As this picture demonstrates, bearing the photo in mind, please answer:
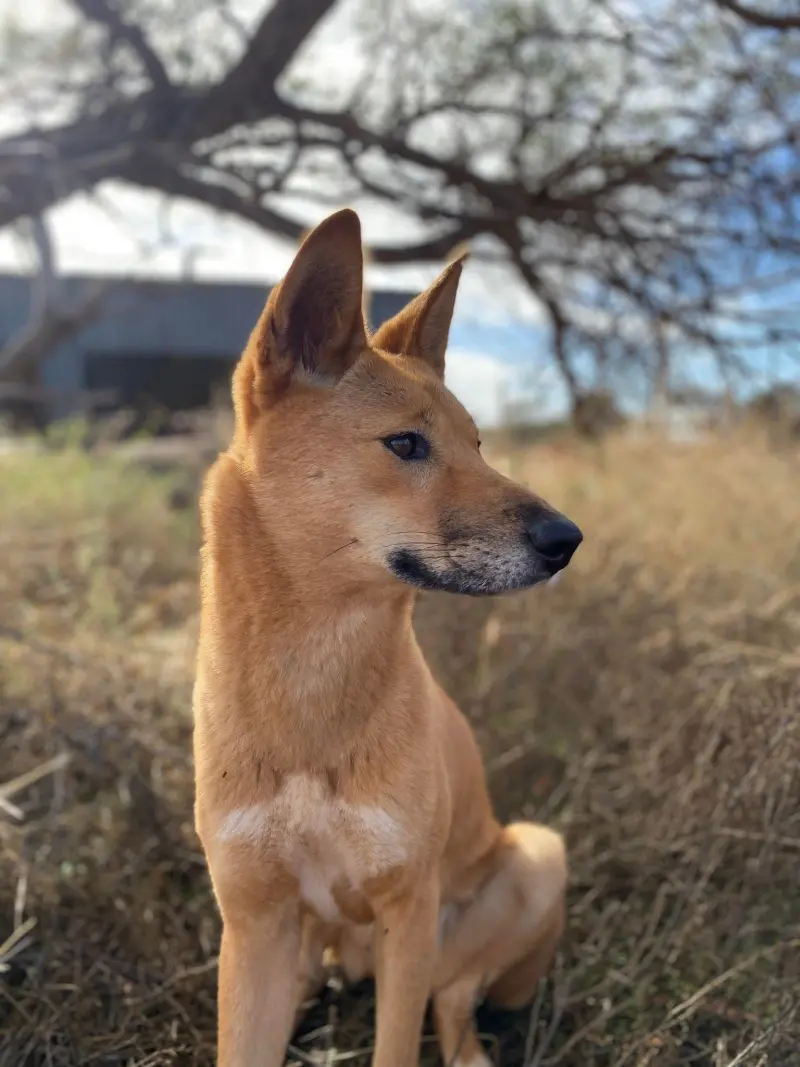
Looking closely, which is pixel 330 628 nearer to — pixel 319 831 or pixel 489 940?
pixel 319 831

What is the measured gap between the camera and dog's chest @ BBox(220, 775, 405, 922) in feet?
5.99

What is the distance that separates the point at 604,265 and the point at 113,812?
19.4 ft

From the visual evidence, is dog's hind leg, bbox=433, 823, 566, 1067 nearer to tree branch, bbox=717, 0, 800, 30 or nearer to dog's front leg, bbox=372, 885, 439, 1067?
dog's front leg, bbox=372, 885, 439, 1067

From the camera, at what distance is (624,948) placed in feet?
9.17

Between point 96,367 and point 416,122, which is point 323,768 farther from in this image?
point 96,367

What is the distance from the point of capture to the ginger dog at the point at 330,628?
5.88 ft

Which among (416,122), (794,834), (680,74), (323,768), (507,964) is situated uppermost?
(680,74)

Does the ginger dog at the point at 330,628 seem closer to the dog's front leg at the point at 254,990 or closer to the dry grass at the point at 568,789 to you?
the dog's front leg at the point at 254,990

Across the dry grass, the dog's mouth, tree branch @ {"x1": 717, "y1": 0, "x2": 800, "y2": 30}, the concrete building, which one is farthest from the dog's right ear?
the concrete building

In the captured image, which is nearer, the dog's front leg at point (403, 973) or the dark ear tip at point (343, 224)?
the dark ear tip at point (343, 224)

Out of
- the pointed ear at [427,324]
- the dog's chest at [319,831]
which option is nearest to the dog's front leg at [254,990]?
the dog's chest at [319,831]

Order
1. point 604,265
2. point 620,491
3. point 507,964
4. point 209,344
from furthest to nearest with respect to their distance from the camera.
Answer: point 209,344 < point 604,265 < point 620,491 < point 507,964

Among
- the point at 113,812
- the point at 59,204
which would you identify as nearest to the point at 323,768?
the point at 113,812

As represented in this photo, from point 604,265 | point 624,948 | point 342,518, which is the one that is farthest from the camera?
point 604,265
